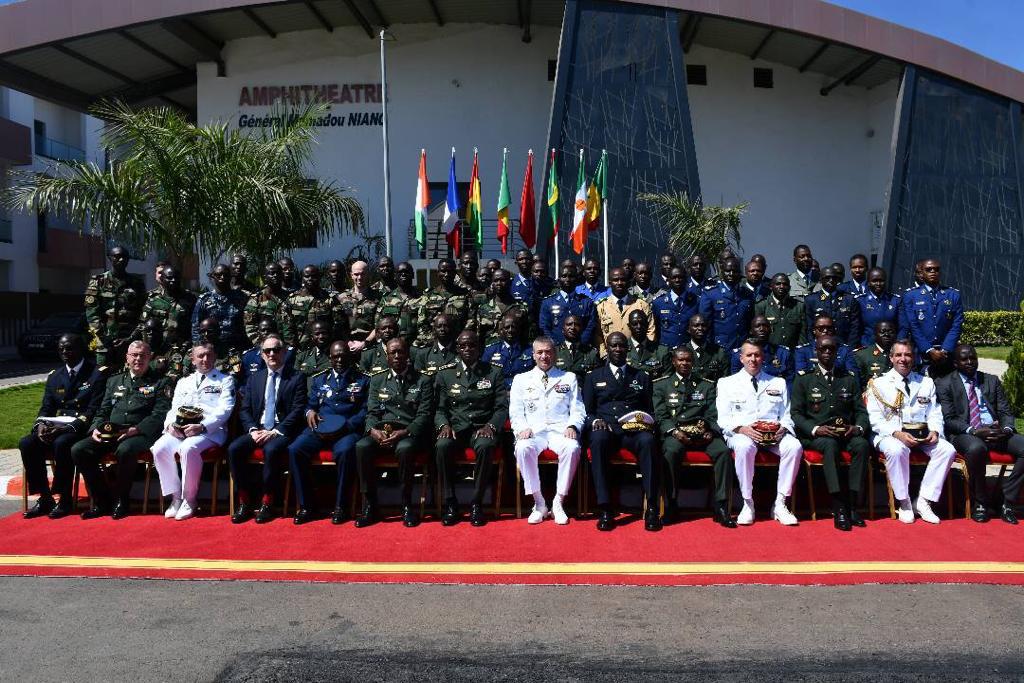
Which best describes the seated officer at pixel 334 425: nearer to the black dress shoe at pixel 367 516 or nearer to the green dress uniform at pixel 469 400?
the black dress shoe at pixel 367 516

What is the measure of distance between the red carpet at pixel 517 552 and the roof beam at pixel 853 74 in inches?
642

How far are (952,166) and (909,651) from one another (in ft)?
57.9

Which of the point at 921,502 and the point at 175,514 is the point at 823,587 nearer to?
the point at 921,502

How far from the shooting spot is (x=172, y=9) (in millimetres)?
17000

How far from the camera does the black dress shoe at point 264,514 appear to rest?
534 cm

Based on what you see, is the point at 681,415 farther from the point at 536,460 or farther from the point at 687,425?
the point at 536,460

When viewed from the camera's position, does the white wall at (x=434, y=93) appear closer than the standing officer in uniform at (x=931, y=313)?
No

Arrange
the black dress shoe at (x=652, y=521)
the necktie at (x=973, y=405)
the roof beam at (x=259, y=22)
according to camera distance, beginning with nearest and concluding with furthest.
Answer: the black dress shoe at (x=652, y=521) < the necktie at (x=973, y=405) < the roof beam at (x=259, y=22)

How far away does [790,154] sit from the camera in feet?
68.8

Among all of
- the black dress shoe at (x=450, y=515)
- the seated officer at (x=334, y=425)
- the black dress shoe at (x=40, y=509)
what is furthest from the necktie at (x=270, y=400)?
the black dress shoe at (x=40, y=509)

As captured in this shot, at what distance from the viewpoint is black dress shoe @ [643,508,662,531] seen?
5.09 m

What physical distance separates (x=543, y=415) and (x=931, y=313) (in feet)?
12.4

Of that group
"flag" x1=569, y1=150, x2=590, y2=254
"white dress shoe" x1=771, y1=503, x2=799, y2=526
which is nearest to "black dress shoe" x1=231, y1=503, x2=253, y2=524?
"white dress shoe" x1=771, y1=503, x2=799, y2=526

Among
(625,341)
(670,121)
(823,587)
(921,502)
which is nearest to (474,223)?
(670,121)
